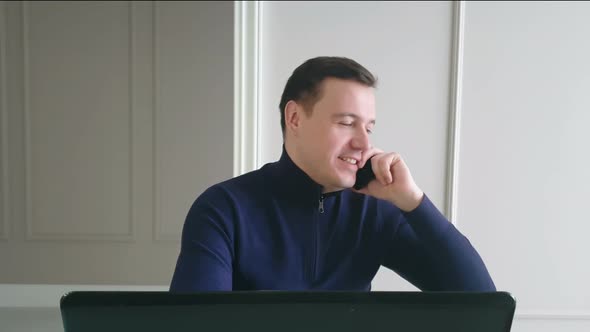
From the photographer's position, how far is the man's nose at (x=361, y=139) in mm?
989

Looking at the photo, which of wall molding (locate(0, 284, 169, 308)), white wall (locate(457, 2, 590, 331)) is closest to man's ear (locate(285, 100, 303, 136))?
white wall (locate(457, 2, 590, 331))

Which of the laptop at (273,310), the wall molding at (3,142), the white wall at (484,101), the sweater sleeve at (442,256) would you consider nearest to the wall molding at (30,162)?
the wall molding at (3,142)

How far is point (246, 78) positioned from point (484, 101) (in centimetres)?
94

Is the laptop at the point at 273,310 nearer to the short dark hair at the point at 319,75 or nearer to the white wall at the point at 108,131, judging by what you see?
the short dark hair at the point at 319,75

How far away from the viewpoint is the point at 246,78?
1.60 metres

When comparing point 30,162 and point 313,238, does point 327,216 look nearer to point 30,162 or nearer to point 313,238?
point 313,238

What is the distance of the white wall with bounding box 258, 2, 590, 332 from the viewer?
162 centimetres

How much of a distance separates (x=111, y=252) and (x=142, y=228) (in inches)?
10.8

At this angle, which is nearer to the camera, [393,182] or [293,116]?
[393,182]

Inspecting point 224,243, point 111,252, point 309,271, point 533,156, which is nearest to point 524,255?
point 533,156

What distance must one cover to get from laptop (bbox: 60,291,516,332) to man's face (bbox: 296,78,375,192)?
653 millimetres

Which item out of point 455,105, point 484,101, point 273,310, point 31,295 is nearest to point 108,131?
point 31,295

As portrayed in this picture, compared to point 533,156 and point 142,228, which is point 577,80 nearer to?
point 533,156

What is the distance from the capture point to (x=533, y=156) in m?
1.66
